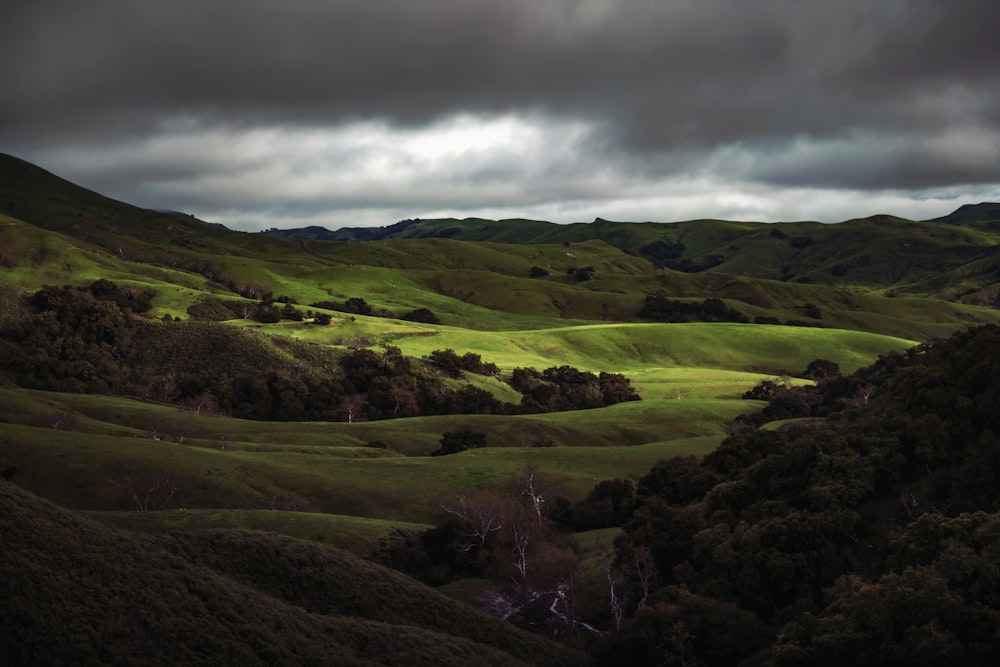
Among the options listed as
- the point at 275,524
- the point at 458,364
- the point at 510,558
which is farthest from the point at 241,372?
the point at 510,558

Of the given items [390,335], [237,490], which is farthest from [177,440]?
[390,335]

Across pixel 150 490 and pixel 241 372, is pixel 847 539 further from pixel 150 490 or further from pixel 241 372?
pixel 241 372

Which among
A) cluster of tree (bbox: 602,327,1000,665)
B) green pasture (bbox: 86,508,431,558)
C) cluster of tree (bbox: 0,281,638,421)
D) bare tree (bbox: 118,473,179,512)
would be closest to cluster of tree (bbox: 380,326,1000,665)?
cluster of tree (bbox: 602,327,1000,665)

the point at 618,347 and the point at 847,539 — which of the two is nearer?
the point at 847,539

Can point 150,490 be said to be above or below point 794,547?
below

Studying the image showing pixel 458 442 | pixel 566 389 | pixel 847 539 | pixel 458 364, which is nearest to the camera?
pixel 847 539

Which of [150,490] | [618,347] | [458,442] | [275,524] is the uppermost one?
[618,347]

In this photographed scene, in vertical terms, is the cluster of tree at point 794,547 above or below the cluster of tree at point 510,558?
above

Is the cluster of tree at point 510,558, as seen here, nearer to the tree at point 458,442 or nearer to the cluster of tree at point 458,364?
the tree at point 458,442

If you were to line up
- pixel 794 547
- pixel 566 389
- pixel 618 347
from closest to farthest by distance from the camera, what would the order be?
pixel 794 547 → pixel 566 389 → pixel 618 347

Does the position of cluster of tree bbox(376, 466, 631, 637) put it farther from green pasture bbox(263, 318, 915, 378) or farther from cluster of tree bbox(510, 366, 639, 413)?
green pasture bbox(263, 318, 915, 378)

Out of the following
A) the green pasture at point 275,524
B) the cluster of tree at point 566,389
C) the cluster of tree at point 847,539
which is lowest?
the cluster of tree at point 566,389

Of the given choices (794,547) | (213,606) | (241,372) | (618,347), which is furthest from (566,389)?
(213,606)

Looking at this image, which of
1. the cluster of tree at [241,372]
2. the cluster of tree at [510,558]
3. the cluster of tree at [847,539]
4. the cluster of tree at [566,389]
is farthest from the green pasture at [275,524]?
the cluster of tree at [566,389]
